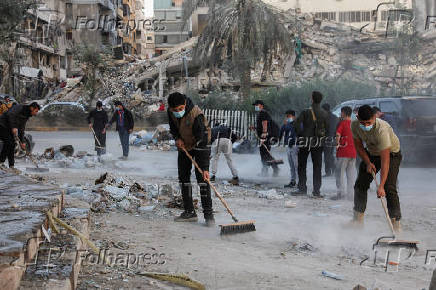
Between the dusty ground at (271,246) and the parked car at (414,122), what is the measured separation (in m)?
2.71

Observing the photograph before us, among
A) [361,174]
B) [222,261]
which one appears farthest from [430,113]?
[222,261]

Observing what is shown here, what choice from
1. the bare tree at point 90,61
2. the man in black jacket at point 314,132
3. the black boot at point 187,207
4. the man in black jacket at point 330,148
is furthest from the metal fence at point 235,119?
the black boot at point 187,207

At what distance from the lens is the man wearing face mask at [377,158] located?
19.1ft

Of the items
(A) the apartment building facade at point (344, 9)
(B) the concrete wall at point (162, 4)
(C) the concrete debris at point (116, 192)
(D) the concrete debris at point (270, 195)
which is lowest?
(D) the concrete debris at point (270, 195)

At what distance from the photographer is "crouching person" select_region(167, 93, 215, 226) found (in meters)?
6.31

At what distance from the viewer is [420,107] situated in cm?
1202

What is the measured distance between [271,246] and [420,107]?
7792 millimetres

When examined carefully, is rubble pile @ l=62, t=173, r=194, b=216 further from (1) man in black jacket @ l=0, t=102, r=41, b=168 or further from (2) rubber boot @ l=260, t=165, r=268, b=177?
(2) rubber boot @ l=260, t=165, r=268, b=177

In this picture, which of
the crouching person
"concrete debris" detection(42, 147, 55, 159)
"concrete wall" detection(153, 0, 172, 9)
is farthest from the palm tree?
"concrete wall" detection(153, 0, 172, 9)

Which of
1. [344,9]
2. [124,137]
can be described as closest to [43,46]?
[344,9]

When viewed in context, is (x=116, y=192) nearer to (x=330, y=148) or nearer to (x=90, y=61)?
(x=330, y=148)

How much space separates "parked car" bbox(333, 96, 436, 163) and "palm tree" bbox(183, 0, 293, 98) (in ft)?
31.1

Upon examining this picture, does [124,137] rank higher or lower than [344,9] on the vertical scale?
lower

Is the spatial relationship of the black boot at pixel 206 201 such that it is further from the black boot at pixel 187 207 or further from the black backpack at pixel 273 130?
the black backpack at pixel 273 130
